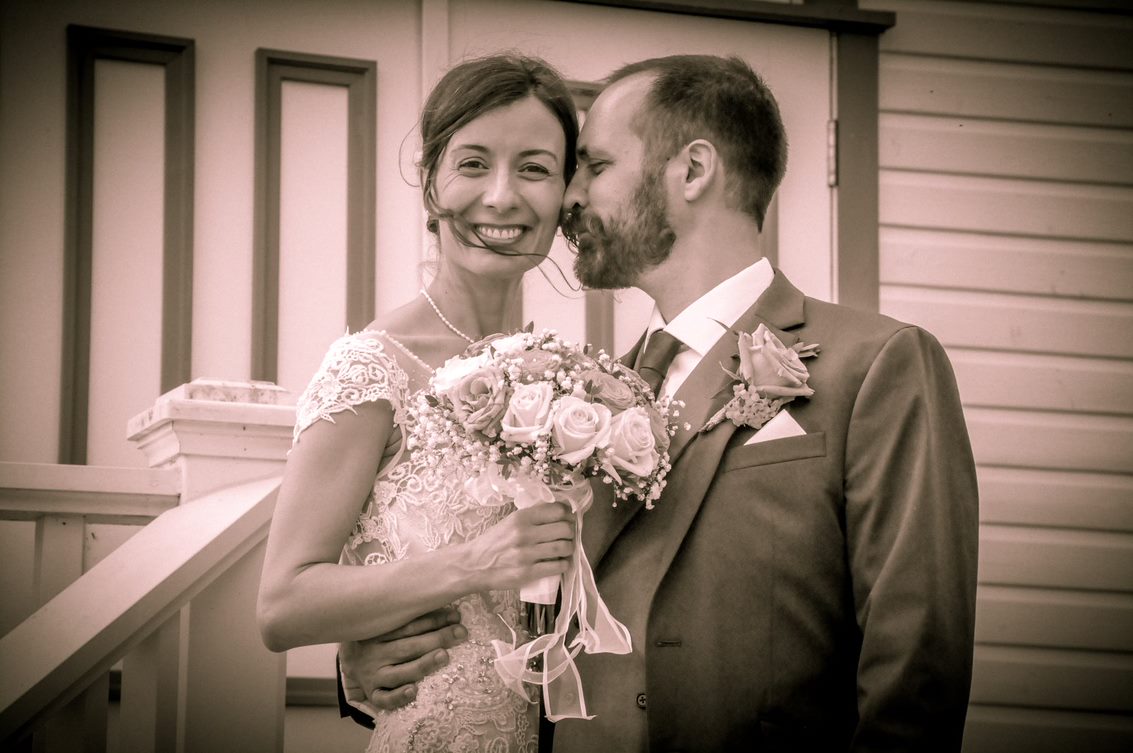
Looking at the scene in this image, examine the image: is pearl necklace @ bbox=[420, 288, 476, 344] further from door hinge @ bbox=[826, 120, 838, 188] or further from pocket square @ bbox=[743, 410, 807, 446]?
door hinge @ bbox=[826, 120, 838, 188]

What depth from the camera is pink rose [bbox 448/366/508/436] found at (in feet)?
7.33

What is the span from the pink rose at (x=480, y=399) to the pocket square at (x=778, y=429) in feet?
2.07

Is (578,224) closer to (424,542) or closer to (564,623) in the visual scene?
(424,542)

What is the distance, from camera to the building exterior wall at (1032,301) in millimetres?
4844

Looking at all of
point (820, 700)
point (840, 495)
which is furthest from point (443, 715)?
point (840, 495)

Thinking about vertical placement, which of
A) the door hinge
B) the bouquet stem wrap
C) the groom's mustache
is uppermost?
the door hinge

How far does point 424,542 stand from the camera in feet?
8.68

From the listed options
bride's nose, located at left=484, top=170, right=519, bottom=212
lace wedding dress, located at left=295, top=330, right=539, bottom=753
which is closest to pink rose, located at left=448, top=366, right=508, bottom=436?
lace wedding dress, located at left=295, top=330, right=539, bottom=753

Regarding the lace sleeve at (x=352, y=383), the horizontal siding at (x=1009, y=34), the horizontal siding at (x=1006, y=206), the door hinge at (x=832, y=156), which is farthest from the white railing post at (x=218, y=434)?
the horizontal siding at (x=1009, y=34)

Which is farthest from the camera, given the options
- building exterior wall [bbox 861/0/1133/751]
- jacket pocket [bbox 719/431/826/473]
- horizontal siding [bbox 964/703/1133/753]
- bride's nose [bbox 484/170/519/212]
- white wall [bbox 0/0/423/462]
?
building exterior wall [bbox 861/0/1133/751]

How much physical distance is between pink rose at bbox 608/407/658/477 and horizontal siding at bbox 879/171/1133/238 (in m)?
3.00

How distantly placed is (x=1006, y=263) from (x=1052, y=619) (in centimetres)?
145

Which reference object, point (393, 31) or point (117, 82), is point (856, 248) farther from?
point (117, 82)

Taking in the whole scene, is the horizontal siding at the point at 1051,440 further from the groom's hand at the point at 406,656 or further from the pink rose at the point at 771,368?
the groom's hand at the point at 406,656
